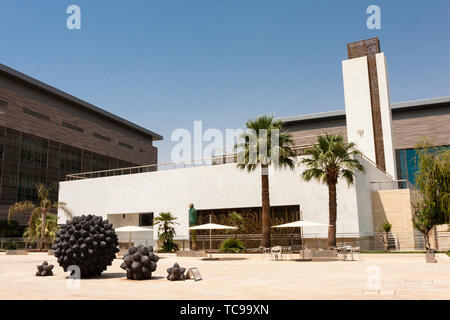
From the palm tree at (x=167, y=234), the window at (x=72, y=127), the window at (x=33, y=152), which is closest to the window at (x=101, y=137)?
the window at (x=72, y=127)

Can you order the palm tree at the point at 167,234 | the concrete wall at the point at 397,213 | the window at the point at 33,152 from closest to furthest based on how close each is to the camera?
the concrete wall at the point at 397,213
the palm tree at the point at 167,234
the window at the point at 33,152

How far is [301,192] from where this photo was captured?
3184 centimetres

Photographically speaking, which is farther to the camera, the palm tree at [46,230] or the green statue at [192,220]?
the palm tree at [46,230]

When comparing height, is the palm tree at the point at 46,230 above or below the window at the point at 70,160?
below

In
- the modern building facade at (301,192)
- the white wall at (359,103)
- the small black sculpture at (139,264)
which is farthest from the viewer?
the white wall at (359,103)

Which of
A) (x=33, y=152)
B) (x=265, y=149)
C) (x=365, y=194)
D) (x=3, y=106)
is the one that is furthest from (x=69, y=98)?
(x=365, y=194)

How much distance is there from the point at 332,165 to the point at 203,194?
509 inches

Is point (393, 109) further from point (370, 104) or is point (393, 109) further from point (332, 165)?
point (332, 165)

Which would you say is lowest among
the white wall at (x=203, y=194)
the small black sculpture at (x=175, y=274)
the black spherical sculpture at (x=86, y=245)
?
the small black sculpture at (x=175, y=274)

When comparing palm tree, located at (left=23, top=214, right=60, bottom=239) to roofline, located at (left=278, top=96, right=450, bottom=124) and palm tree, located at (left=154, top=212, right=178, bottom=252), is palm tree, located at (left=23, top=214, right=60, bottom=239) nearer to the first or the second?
palm tree, located at (left=154, top=212, right=178, bottom=252)

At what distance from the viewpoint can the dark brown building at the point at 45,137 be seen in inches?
2432

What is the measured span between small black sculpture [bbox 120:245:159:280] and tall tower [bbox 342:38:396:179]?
109ft

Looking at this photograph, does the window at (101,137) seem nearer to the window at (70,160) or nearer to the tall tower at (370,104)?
the window at (70,160)
